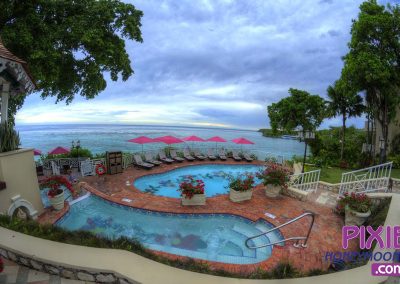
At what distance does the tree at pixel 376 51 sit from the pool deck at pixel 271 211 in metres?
7.56

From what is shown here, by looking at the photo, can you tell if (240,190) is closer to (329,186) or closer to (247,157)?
(329,186)

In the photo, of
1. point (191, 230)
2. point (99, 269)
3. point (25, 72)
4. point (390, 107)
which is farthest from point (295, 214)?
point (390, 107)

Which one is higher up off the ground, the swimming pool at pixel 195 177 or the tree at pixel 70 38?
the tree at pixel 70 38

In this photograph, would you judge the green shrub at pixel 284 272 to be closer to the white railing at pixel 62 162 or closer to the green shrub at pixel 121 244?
the green shrub at pixel 121 244

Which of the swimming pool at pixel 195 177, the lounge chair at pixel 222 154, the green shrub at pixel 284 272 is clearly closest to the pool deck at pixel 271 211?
the swimming pool at pixel 195 177

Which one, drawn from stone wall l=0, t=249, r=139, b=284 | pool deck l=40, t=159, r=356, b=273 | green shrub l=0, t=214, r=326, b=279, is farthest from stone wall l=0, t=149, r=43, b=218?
stone wall l=0, t=249, r=139, b=284

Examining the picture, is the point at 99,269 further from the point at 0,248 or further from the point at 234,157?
the point at 234,157

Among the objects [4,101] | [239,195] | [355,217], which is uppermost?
[4,101]

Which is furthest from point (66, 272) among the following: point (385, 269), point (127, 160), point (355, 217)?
point (127, 160)

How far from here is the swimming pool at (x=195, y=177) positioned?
1273 centimetres

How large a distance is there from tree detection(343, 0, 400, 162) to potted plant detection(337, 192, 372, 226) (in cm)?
791

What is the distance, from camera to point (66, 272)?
3141 millimetres

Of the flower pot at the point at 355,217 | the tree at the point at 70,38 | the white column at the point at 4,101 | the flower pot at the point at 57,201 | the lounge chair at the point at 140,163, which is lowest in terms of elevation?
the flower pot at the point at 355,217

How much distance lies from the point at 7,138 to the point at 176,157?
44.8 ft
